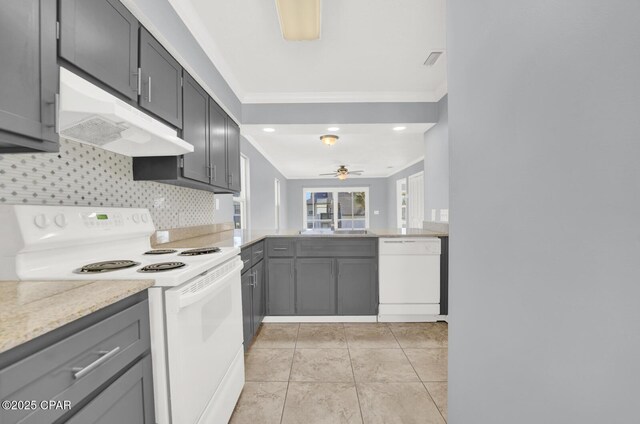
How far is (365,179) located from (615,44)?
385 inches

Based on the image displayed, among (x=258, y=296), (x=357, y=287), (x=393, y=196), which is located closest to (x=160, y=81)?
(x=258, y=296)

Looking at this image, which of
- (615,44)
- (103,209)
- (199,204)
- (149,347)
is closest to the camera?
(615,44)

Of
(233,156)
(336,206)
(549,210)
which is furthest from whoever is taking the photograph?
(336,206)

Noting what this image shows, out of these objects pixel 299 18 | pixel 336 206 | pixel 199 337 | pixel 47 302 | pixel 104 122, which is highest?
pixel 299 18

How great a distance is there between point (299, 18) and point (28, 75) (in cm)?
142

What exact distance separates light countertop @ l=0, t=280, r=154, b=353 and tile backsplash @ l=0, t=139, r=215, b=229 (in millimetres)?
411

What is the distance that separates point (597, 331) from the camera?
53 cm

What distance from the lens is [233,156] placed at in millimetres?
2920

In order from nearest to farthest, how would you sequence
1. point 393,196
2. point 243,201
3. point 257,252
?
point 257,252 → point 243,201 → point 393,196

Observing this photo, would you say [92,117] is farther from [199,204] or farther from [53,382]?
[199,204]

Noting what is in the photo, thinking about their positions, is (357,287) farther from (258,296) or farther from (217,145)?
(217,145)

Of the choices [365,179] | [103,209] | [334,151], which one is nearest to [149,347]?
[103,209]

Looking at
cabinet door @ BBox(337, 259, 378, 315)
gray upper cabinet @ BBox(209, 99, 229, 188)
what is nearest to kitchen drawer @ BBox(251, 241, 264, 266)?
gray upper cabinet @ BBox(209, 99, 229, 188)

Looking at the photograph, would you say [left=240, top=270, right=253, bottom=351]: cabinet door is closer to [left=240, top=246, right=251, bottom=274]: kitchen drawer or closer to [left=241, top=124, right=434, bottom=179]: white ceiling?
[left=240, top=246, right=251, bottom=274]: kitchen drawer
